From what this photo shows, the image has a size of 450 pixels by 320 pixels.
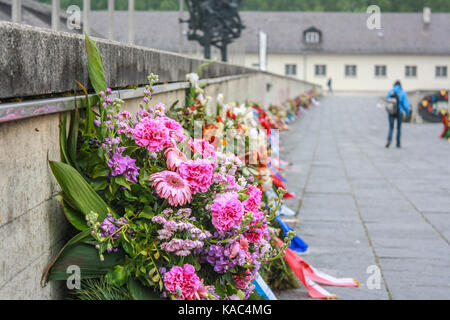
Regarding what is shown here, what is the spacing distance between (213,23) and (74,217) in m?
8.16

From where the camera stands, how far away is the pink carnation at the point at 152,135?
9.50 feet

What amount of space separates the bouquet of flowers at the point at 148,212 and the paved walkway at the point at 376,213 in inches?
69.8

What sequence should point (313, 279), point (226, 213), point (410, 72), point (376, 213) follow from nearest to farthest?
point (226, 213) < point (313, 279) < point (376, 213) < point (410, 72)

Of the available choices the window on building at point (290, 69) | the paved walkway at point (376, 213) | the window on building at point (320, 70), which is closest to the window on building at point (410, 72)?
the window on building at point (320, 70)

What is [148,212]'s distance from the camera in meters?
2.85

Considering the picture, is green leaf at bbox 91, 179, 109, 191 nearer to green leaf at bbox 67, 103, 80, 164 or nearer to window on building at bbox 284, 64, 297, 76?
green leaf at bbox 67, 103, 80, 164

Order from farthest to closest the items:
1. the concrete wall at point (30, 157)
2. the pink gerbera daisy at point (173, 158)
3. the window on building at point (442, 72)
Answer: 1. the window on building at point (442, 72)
2. the pink gerbera daisy at point (173, 158)
3. the concrete wall at point (30, 157)

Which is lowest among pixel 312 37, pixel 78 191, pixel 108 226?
pixel 108 226

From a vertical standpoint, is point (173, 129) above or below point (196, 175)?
above

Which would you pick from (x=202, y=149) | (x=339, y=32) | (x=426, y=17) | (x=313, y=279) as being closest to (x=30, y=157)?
(x=202, y=149)

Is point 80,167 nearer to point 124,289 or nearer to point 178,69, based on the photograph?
point 124,289

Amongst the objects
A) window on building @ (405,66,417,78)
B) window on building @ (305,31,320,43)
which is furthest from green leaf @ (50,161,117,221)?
window on building @ (405,66,417,78)

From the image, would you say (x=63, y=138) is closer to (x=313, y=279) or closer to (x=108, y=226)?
(x=108, y=226)

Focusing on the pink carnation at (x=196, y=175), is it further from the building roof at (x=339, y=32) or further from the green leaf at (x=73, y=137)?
the building roof at (x=339, y=32)
